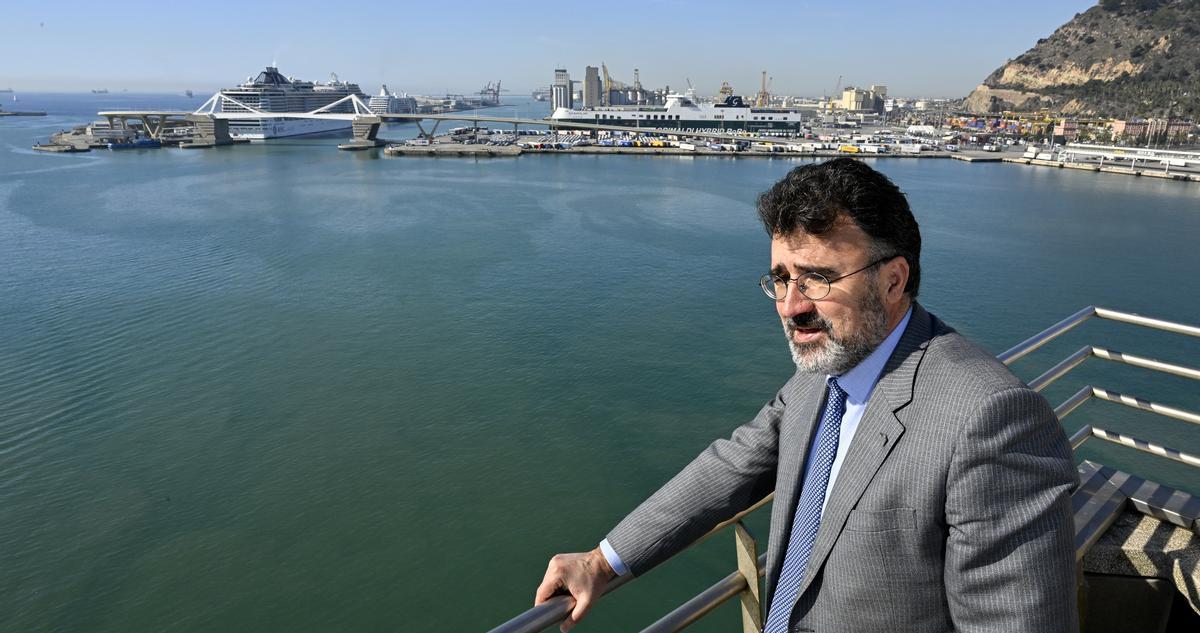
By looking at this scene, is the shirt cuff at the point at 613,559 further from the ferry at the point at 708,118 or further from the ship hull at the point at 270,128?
the ferry at the point at 708,118

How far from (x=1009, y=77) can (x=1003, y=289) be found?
50.4 metres

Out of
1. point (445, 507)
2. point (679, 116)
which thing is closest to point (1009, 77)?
point (679, 116)

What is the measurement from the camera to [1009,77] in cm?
4962

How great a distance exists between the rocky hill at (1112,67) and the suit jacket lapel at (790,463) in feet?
138

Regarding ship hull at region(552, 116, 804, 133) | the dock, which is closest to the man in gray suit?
the dock

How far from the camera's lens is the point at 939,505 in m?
0.45

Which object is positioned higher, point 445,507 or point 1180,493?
point 1180,493

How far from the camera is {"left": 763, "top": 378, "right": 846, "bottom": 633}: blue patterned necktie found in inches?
21.4

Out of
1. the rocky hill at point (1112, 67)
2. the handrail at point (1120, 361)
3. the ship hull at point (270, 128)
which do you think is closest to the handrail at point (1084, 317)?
the handrail at point (1120, 361)

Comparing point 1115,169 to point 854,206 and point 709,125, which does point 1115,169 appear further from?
point 854,206

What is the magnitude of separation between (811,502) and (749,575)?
0.08 m

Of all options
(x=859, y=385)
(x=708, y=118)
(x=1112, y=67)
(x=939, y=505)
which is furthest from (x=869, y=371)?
(x=1112, y=67)

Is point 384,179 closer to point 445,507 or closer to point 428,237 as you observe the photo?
point 428,237

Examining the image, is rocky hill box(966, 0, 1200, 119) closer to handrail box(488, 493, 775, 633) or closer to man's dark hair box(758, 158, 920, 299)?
man's dark hair box(758, 158, 920, 299)
